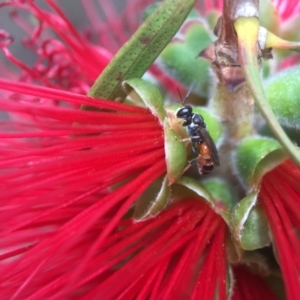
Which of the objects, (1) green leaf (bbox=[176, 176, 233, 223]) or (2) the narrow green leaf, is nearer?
(2) the narrow green leaf

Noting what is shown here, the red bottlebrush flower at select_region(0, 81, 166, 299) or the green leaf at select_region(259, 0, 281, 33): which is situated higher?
the green leaf at select_region(259, 0, 281, 33)

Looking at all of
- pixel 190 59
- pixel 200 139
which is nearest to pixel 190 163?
pixel 200 139

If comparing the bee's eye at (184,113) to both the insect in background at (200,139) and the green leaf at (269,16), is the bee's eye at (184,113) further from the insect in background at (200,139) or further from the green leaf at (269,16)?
the green leaf at (269,16)

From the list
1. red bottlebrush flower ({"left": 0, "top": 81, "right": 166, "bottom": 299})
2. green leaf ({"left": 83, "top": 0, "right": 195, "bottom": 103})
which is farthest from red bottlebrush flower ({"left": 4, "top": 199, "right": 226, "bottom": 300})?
green leaf ({"left": 83, "top": 0, "right": 195, "bottom": 103})

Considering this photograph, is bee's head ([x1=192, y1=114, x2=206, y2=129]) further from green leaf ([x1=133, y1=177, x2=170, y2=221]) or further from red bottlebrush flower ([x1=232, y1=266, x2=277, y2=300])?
red bottlebrush flower ([x1=232, y1=266, x2=277, y2=300])

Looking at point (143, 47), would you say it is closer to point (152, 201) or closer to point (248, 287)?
point (152, 201)
